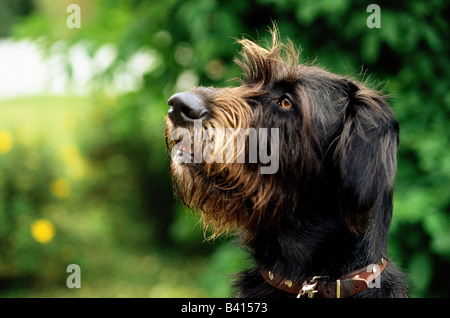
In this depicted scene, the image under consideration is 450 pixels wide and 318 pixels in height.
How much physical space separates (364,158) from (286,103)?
0.53 meters

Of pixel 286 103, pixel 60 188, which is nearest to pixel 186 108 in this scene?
pixel 286 103

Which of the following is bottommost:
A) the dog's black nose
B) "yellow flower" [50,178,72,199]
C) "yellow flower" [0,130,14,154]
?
"yellow flower" [50,178,72,199]

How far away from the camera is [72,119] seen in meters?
6.94

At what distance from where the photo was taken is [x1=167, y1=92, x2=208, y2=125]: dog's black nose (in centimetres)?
244

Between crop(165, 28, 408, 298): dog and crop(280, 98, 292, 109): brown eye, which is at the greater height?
crop(280, 98, 292, 109): brown eye

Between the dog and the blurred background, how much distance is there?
20.0 inches

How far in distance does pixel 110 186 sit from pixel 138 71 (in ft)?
6.96

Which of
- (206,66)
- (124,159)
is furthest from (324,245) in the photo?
(124,159)

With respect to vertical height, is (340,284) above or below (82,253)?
above

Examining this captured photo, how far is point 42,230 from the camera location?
5.62 m

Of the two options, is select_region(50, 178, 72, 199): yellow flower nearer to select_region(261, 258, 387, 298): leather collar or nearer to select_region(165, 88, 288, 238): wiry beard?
select_region(165, 88, 288, 238): wiry beard

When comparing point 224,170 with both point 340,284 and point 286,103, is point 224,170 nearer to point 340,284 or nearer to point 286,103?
point 286,103

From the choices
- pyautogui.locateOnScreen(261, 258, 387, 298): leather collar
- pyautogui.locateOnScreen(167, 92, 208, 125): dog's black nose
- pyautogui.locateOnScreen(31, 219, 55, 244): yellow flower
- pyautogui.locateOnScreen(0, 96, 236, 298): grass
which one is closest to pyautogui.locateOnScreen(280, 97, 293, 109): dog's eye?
pyautogui.locateOnScreen(167, 92, 208, 125): dog's black nose
